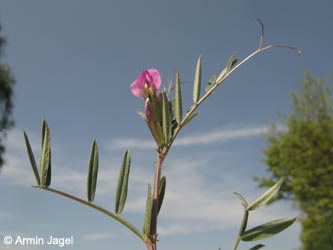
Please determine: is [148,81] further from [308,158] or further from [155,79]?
[308,158]

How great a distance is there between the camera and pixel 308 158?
11773 mm

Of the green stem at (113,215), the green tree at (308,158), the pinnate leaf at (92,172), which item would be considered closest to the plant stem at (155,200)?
the green stem at (113,215)

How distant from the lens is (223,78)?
668mm

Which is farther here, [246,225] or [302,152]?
[302,152]

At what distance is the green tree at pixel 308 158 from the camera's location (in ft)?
37.4

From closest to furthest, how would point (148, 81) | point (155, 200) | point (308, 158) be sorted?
point (155, 200) < point (148, 81) < point (308, 158)

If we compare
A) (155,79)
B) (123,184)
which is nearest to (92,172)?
(123,184)

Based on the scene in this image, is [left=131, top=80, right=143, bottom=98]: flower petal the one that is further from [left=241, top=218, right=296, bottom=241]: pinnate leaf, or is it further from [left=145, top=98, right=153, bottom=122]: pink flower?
[left=241, top=218, right=296, bottom=241]: pinnate leaf

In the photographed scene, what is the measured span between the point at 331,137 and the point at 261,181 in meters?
2.13

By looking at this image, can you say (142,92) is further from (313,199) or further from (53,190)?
(313,199)

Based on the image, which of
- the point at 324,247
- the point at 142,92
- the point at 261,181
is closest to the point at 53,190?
the point at 142,92

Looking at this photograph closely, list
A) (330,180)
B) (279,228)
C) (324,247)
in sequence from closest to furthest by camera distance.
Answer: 1. (279,228)
2. (324,247)
3. (330,180)

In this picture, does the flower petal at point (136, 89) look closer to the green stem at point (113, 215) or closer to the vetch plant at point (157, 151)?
the vetch plant at point (157, 151)

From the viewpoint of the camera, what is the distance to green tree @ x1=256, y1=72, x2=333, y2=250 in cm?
1139
